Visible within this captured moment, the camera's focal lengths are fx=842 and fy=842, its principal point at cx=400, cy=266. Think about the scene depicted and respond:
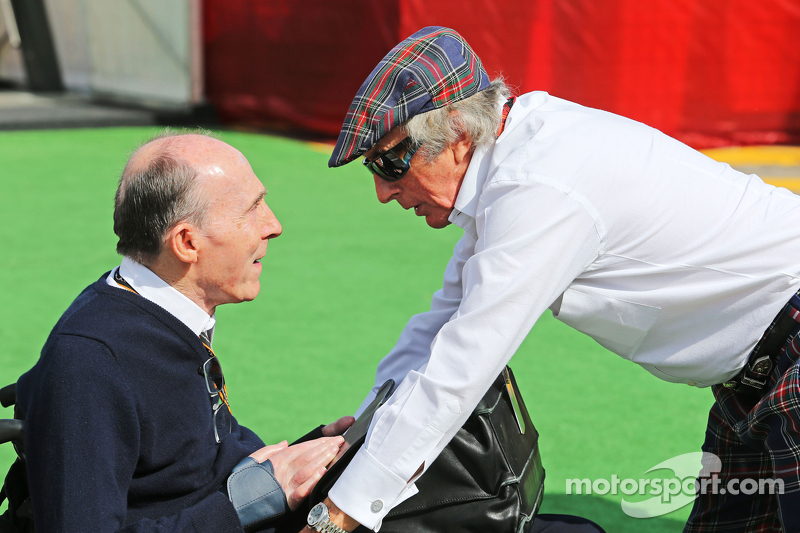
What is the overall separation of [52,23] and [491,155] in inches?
579

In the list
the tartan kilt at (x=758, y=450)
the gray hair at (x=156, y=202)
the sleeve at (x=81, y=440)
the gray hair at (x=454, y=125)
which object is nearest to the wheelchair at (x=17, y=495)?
the sleeve at (x=81, y=440)

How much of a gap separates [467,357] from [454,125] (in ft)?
1.98

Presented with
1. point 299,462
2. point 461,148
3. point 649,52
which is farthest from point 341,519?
point 649,52

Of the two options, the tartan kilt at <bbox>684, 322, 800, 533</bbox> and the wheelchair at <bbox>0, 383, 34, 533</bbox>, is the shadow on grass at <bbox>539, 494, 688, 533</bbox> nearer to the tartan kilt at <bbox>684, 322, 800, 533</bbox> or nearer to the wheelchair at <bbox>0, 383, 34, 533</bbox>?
the tartan kilt at <bbox>684, 322, 800, 533</bbox>

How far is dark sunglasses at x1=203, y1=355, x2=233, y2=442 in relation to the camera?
2068mm

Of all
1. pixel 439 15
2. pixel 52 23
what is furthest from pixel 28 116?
pixel 439 15

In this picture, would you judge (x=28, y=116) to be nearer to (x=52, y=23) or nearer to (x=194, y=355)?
(x=52, y=23)

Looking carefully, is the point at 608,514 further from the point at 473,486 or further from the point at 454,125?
the point at 454,125

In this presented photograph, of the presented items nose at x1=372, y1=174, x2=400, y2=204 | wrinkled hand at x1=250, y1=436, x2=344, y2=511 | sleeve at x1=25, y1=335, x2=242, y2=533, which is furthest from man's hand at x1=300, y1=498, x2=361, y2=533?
nose at x1=372, y1=174, x2=400, y2=204

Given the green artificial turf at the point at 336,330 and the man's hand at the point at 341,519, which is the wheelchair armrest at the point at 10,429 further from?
the man's hand at the point at 341,519

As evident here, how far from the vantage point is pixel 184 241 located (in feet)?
6.61

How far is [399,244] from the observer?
6.53 meters

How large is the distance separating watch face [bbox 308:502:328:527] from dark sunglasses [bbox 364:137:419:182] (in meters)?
0.82

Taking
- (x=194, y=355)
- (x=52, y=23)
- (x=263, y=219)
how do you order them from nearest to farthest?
(x=194, y=355) < (x=263, y=219) < (x=52, y=23)
